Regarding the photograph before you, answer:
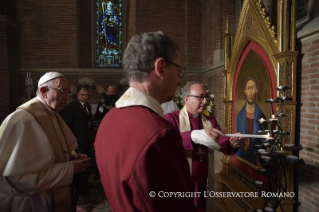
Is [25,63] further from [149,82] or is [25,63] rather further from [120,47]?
[149,82]

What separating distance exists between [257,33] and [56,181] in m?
2.95

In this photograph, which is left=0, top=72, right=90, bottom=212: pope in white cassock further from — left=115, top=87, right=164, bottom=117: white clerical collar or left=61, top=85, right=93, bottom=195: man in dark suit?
left=61, top=85, right=93, bottom=195: man in dark suit

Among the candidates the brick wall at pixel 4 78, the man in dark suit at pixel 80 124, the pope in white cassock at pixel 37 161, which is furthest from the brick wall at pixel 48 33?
the pope in white cassock at pixel 37 161

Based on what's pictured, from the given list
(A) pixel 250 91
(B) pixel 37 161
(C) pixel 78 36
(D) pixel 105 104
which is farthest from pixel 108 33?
(B) pixel 37 161

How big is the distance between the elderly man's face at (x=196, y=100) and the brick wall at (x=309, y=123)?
1065mm

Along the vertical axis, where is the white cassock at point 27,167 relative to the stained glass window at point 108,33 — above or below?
below

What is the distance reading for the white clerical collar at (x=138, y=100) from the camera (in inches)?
39.6

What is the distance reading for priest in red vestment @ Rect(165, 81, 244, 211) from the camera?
2.54 meters

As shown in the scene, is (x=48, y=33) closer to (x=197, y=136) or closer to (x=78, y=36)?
(x=78, y=36)

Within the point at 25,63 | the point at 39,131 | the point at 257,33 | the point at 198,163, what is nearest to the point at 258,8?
the point at 257,33

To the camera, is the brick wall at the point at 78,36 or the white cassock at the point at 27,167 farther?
the brick wall at the point at 78,36

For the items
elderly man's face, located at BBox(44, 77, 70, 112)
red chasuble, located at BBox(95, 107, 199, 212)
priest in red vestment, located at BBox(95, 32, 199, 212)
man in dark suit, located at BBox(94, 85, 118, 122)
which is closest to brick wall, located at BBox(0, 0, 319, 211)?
man in dark suit, located at BBox(94, 85, 118, 122)

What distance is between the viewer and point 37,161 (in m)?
1.82

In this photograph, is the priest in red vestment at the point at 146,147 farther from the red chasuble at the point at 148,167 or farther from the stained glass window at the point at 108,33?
the stained glass window at the point at 108,33
